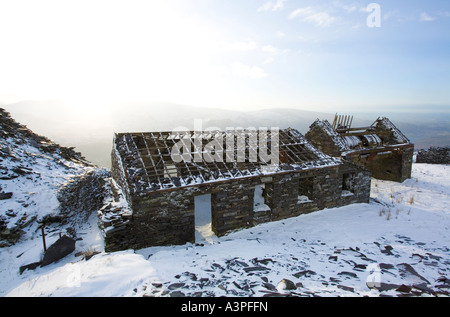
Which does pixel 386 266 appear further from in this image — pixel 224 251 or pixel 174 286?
pixel 174 286

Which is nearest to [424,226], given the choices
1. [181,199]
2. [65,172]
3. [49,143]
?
[181,199]

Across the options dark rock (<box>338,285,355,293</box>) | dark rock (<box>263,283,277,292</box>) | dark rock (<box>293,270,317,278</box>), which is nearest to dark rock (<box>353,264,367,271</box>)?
dark rock (<box>293,270,317,278</box>)

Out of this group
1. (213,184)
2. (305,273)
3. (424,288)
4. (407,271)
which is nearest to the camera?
(424,288)

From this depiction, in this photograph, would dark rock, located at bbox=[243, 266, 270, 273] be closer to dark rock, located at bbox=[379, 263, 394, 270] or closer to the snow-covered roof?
dark rock, located at bbox=[379, 263, 394, 270]

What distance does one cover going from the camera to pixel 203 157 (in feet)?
37.2

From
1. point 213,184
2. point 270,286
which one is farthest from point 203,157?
point 270,286

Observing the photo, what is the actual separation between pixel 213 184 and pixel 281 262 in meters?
3.87

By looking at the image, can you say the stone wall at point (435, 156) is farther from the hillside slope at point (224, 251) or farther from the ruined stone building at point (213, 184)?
the ruined stone building at point (213, 184)

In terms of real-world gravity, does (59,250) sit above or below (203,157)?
below

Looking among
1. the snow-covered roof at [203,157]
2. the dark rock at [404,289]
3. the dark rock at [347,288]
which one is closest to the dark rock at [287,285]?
the dark rock at [347,288]

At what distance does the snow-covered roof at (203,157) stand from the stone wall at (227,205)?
35cm

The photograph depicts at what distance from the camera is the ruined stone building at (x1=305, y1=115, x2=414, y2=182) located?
1759 cm

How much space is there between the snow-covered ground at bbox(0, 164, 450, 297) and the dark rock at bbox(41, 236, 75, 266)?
0.79 feet
